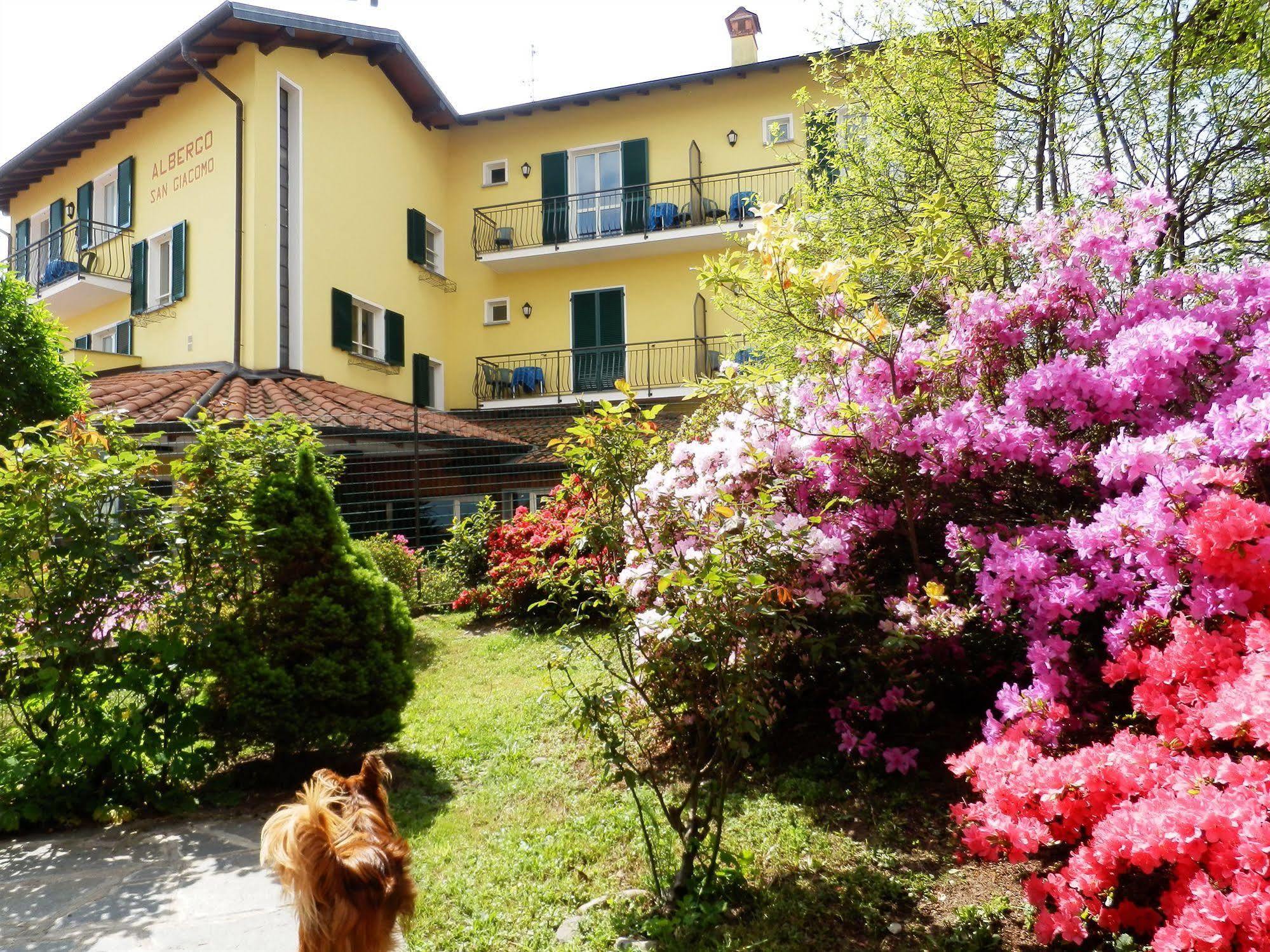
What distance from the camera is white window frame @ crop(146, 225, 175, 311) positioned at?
15805mm

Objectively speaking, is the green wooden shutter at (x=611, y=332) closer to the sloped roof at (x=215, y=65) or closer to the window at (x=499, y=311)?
the window at (x=499, y=311)

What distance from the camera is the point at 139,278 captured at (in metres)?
16.0

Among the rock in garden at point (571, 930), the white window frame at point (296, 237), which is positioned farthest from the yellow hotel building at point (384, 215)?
the rock in garden at point (571, 930)

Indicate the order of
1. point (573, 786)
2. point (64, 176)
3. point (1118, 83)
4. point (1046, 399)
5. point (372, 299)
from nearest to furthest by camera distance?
point (1046, 399)
point (573, 786)
point (1118, 83)
point (372, 299)
point (64, 176)

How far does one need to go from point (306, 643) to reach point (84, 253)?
616 inches

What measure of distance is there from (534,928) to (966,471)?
2.91 m

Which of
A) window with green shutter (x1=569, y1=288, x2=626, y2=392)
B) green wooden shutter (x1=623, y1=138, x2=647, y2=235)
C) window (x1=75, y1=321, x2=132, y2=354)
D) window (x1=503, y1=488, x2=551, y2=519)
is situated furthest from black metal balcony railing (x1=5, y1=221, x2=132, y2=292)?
green wooden shutter (x1=623, y1=138, x2=647, y2=235)

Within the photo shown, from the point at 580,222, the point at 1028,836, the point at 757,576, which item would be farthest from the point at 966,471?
the point at 580,222

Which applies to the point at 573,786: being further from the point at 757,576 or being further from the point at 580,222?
the point at 580,222

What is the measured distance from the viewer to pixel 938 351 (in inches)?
164

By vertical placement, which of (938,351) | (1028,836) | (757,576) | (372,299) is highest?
(372,299)

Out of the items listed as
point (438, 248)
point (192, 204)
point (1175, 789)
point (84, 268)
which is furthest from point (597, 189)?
point (1175, 789)

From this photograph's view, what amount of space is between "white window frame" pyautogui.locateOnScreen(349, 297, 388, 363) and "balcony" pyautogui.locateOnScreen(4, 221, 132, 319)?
440 centimetres

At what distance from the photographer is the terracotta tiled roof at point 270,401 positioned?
10508 millimetres
